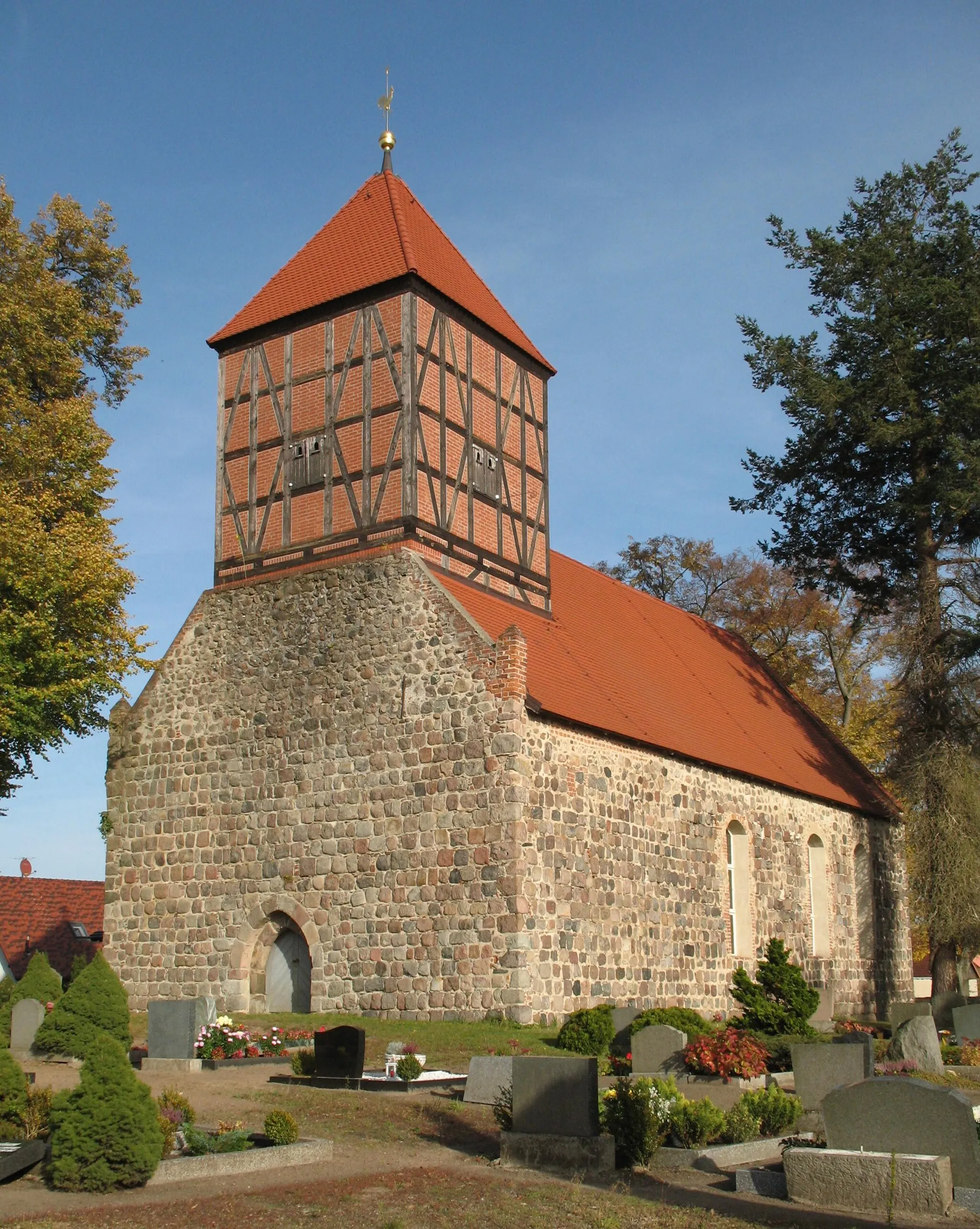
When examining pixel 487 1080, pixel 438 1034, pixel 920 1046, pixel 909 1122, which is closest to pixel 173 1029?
pixel 438 1034

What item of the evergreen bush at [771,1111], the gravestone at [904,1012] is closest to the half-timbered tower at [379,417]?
the gravestone at [904,1012]

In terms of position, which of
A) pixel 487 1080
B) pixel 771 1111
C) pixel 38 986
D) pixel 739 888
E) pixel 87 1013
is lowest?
pixel 771 1111

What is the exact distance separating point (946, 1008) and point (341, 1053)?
11092 millimetres

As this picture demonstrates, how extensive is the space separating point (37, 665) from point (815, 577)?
714 inches

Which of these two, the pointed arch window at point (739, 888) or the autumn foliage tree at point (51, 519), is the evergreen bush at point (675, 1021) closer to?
the pointed arch window at point (739, 888)

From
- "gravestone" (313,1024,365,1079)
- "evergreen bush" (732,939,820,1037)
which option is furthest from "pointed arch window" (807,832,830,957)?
"gravestone" (313,1024,365,1079)

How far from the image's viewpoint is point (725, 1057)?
13688 millimetres

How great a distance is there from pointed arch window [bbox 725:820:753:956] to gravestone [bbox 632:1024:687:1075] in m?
9.19

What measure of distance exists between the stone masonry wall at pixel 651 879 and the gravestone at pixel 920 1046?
4829 mm

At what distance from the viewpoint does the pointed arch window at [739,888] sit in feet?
76.3

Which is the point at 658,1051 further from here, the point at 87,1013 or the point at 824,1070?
the point at 87,1013

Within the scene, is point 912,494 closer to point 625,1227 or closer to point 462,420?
point 462,420

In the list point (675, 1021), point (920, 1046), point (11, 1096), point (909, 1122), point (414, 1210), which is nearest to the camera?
point (414, 1210)

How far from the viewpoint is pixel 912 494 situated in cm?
2803
